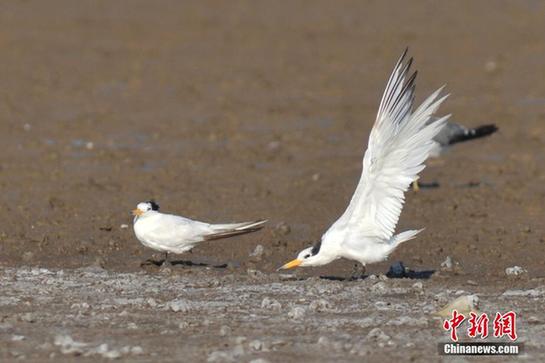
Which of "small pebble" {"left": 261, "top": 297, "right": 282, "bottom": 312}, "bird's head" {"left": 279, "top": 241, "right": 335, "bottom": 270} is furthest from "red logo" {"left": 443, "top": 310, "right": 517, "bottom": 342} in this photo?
"bird's head" {"left": 279, "top": 241, "right": 335, "bottom": 270}

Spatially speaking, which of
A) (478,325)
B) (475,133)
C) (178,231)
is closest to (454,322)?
(478,325)

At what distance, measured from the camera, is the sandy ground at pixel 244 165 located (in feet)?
29.1

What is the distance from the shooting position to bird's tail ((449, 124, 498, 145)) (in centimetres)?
1525

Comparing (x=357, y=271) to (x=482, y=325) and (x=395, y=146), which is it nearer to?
(x=395, y=146)

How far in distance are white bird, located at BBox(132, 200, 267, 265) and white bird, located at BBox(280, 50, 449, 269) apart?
73 cm

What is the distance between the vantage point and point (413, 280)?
10234 mm

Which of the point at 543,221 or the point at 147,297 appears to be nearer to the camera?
the point at 147,297

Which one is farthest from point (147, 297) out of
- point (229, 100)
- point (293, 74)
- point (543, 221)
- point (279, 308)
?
point (293, 74)

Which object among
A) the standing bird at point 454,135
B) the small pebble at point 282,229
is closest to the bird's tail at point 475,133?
the standing bird at point 454,135

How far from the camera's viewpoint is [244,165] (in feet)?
49.0

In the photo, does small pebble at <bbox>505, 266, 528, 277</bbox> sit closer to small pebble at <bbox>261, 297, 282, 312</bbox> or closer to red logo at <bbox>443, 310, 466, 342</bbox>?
red logo at <bbox>443, 310, 466, 342</bbox>

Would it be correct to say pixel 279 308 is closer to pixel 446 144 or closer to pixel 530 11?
pixel 446 144

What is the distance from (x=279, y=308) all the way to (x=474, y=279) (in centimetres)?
213

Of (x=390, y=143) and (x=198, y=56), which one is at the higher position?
(x=198, y=56)
